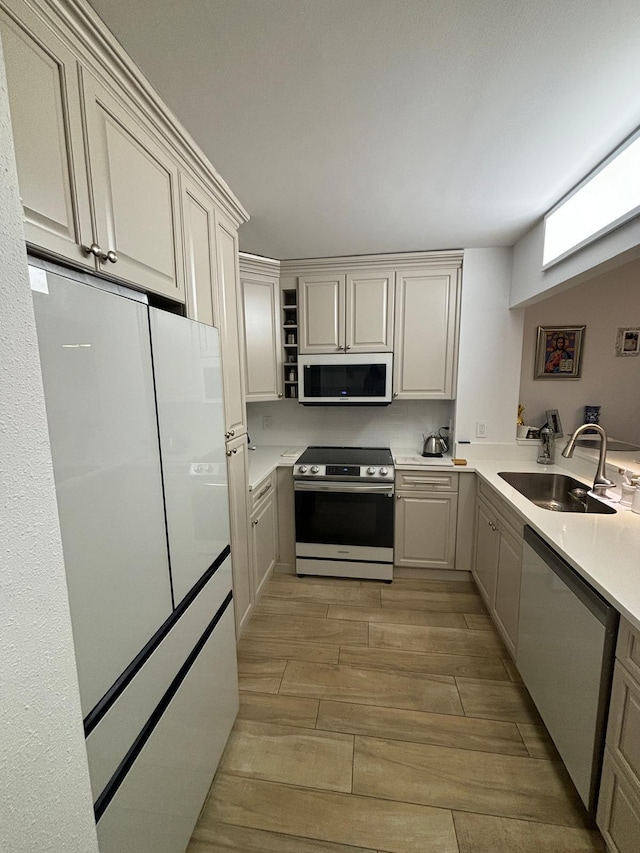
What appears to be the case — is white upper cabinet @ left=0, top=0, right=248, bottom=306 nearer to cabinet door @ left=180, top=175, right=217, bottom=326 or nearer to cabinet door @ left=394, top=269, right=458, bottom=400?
cabinet door @ left=180, top=175, right=217, bottom=326

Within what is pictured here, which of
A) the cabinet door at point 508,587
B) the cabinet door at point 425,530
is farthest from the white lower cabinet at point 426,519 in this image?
the cabinet door at point 508,587

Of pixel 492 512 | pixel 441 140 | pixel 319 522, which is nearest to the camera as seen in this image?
pixel 441 140

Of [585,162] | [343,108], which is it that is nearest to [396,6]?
[343,108]

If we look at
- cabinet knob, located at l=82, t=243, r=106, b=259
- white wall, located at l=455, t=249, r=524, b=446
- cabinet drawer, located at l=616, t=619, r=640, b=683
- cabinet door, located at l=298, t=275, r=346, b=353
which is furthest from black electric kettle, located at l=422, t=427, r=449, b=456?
cabinet knob, located at l=82, t=243, r=106, b=259

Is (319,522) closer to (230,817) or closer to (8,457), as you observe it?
(230,817)

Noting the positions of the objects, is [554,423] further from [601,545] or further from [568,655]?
[568,655]

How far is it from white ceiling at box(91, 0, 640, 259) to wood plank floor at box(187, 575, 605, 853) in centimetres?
248

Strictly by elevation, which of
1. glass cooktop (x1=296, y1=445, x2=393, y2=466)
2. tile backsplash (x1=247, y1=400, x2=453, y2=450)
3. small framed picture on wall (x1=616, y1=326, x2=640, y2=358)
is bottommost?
glass cooktop (x1=296, y1=445, x2=393, y2=466)

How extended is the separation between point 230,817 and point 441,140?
8.74 feet

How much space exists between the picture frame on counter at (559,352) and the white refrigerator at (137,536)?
2.73 metres

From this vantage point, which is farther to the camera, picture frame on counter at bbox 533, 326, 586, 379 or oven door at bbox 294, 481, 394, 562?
picture frame on counter at bbox 533, 326, 586, 379

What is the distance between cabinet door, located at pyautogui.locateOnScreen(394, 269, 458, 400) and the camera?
2.69 meters

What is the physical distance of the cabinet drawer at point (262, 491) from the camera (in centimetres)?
223

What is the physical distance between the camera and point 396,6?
0.89 metres
